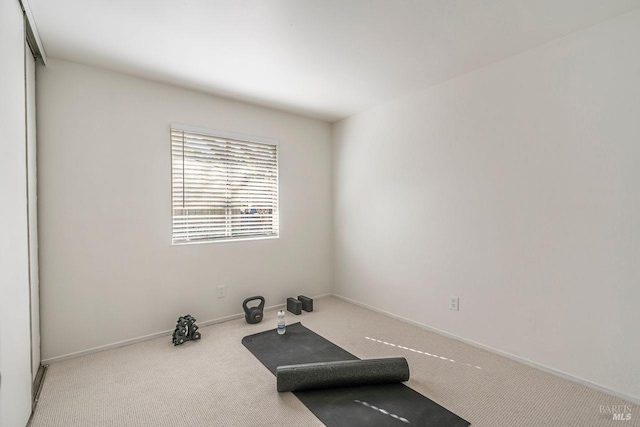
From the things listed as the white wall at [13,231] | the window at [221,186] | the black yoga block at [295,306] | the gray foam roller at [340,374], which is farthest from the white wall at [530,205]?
the white wall at [13,231]

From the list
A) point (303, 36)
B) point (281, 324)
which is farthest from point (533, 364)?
point (303, 36)

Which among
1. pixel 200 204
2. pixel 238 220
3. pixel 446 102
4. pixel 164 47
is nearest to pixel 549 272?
pixel 446 102

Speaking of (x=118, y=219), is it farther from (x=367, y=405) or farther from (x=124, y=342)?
(x=367, y=405)

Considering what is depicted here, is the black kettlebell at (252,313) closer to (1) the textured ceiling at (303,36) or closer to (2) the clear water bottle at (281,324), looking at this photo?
(2) the clear water bottle at (281,324)

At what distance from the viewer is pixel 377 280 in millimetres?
3650

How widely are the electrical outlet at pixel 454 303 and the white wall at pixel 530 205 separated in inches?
2.2

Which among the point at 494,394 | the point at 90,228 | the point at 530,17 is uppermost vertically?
the point at 530,17

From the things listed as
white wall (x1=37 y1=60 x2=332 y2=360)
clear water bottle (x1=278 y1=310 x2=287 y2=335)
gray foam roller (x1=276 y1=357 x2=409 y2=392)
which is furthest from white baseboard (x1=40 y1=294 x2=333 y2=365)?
gray foam roller (x1=276 y1=357 x2=409 y2=392)

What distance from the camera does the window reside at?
308cm

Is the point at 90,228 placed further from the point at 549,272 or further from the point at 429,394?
the point at 549,272

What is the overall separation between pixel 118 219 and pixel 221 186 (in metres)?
1.02

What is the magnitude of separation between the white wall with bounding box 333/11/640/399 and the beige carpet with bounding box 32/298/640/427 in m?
0.33

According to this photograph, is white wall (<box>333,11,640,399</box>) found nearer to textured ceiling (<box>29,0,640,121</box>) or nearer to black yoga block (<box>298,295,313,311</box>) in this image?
textured ceiling (<box>29,0,640,121</box>)

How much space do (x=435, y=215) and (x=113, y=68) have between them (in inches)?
128
